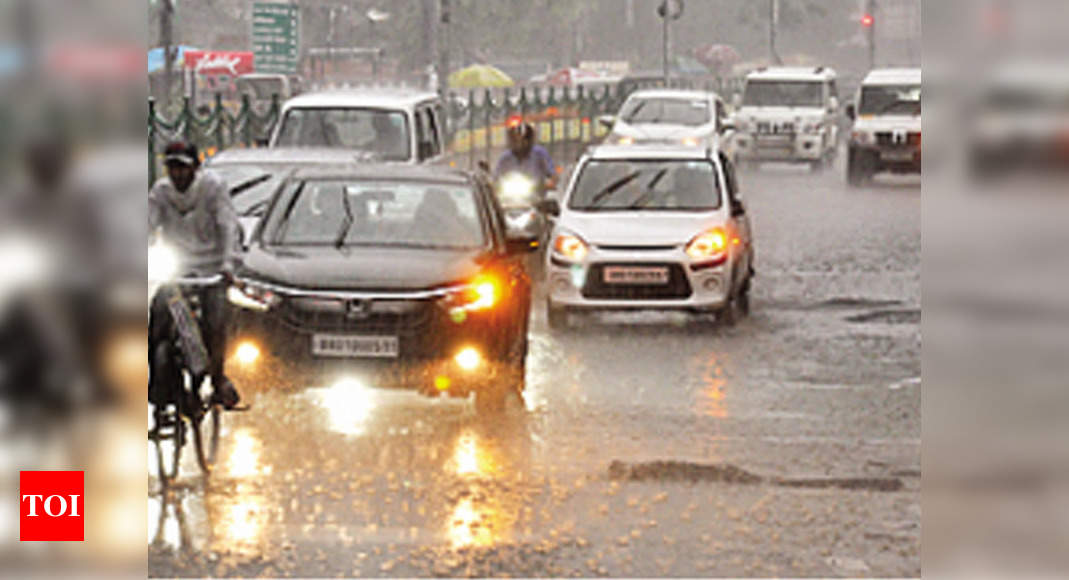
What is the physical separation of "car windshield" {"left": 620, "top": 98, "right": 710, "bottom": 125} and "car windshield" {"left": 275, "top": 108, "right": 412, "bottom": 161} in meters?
14.9

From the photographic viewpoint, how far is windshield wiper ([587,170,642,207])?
1514cm

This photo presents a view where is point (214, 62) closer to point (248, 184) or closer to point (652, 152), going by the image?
point (652, 152)

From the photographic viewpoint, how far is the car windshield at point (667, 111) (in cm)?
3275

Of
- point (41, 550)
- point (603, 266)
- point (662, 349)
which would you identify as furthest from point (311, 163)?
point (41, 550)

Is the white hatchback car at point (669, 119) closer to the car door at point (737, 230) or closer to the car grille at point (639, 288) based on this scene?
the car door at point (737, 230)

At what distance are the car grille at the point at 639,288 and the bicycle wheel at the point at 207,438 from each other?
213 inches

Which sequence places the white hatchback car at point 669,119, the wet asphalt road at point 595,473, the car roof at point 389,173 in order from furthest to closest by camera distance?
the white hatchback car at point 669,119
the car roof at point 389,173
the wet asphalt road at point 595,473

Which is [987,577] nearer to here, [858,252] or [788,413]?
[788,413]

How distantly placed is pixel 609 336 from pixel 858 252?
7927 mm

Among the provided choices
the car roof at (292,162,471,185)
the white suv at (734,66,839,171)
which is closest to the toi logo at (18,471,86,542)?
the car roof at (292,162,471,185)

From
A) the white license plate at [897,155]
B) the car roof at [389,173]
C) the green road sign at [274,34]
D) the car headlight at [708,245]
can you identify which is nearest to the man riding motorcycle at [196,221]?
the car roof at [389,173]

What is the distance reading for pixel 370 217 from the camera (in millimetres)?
10773

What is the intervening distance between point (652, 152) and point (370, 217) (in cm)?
526

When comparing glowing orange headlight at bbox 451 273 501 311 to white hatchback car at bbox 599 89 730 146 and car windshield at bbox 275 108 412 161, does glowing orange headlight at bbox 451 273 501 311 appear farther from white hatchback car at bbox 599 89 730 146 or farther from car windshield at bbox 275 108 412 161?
white hatchback car at bbox 599 89 730 146
